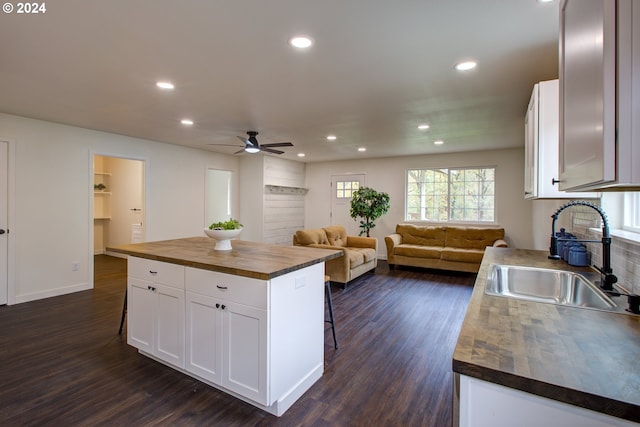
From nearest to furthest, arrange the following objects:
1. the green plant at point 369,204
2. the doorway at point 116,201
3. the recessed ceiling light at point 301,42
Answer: the recessed ceiling light at point 301,42 → the green plant at point 369,204 → the doorway at point 116,201

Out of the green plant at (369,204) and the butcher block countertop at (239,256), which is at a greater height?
the green plant at (369,204)

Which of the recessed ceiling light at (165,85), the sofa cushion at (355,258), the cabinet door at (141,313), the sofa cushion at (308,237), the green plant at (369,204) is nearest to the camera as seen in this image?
the cabinet door at (141,313)

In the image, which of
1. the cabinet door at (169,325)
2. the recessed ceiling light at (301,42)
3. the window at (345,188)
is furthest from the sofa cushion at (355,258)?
the recessed ceiling light at (301,42)

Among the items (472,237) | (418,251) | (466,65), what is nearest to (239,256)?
(466,65)

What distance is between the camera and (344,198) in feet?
25.7

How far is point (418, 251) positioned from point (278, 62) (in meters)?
4.52

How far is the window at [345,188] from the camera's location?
25.2ft

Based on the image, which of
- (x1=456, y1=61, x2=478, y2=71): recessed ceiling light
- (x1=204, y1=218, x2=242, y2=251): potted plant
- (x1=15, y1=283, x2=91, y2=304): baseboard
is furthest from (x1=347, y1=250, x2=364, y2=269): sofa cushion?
(x1=15, y1=283, x2=91, y2=304): baseboard

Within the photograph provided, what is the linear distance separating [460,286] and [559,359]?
442cm

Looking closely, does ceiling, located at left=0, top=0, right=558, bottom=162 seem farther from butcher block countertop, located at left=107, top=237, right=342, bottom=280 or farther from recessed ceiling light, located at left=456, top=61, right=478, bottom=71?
butcher block countertop, located at left=107, top=237, right=342, bottom=280

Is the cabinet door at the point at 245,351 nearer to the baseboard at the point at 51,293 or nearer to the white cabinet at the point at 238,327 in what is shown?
the white cabinet at the point at 238,327

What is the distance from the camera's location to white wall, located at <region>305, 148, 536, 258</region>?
6.03 meters

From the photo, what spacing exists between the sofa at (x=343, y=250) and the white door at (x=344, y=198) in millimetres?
1606

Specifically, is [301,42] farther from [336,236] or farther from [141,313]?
[336,236]
